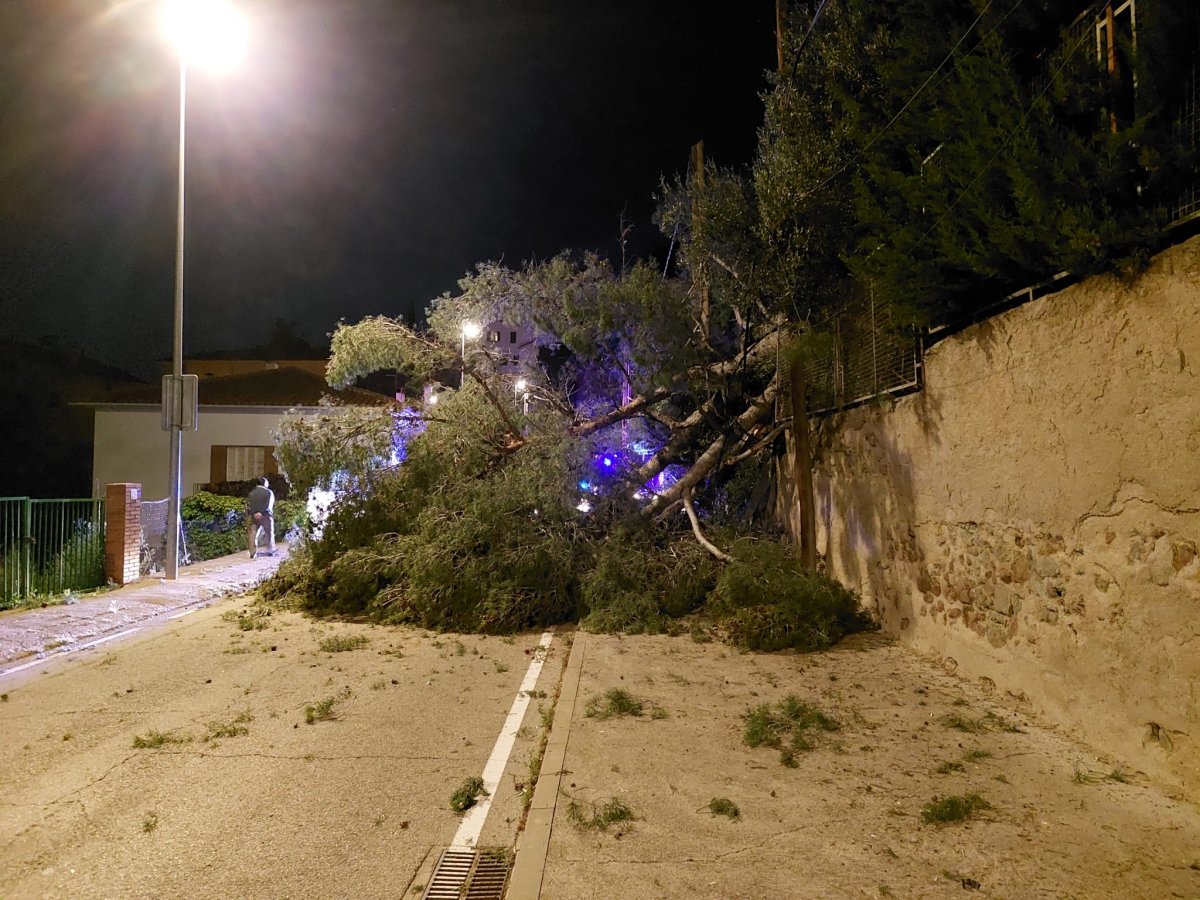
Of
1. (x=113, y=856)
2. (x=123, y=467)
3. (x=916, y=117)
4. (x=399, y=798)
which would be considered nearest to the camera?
(x=113, y=856)

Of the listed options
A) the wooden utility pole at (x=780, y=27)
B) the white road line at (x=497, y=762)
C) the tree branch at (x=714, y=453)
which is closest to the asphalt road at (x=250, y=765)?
the white road line at (x=497, y=762)

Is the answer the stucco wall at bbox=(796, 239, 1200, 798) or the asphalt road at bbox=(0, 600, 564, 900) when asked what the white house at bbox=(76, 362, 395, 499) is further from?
the stucco wall at bbox=(796, 239, 1200, 798)

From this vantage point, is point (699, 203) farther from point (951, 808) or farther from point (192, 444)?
point (192, 444)

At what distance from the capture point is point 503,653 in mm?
8172

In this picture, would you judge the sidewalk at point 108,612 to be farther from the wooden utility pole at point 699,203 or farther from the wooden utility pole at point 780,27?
the wooden utility pole at point 780,27

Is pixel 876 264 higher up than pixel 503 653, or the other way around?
pixel 876 264

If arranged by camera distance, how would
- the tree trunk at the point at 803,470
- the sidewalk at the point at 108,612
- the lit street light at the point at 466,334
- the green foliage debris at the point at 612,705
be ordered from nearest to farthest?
the green foliage debris at the point at 612,705 < the sidewalk at the point at 108,612 < the tree trunk at the point at 803,470 < the lit street light at the point at 466,334

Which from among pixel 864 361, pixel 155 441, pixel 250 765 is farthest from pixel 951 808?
pixel 155 441

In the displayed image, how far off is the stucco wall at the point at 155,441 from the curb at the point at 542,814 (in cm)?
2578

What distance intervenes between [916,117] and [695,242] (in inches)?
167

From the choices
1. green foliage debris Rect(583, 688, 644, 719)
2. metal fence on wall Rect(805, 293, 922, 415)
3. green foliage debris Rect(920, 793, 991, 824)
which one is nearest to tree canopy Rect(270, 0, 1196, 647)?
metal fence on wall Rect(805, 293, 922, 415)

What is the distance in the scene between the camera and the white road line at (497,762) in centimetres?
397

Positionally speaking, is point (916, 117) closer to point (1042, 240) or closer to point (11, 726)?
point (1042, 240)

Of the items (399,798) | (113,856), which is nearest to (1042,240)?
(399,798)
